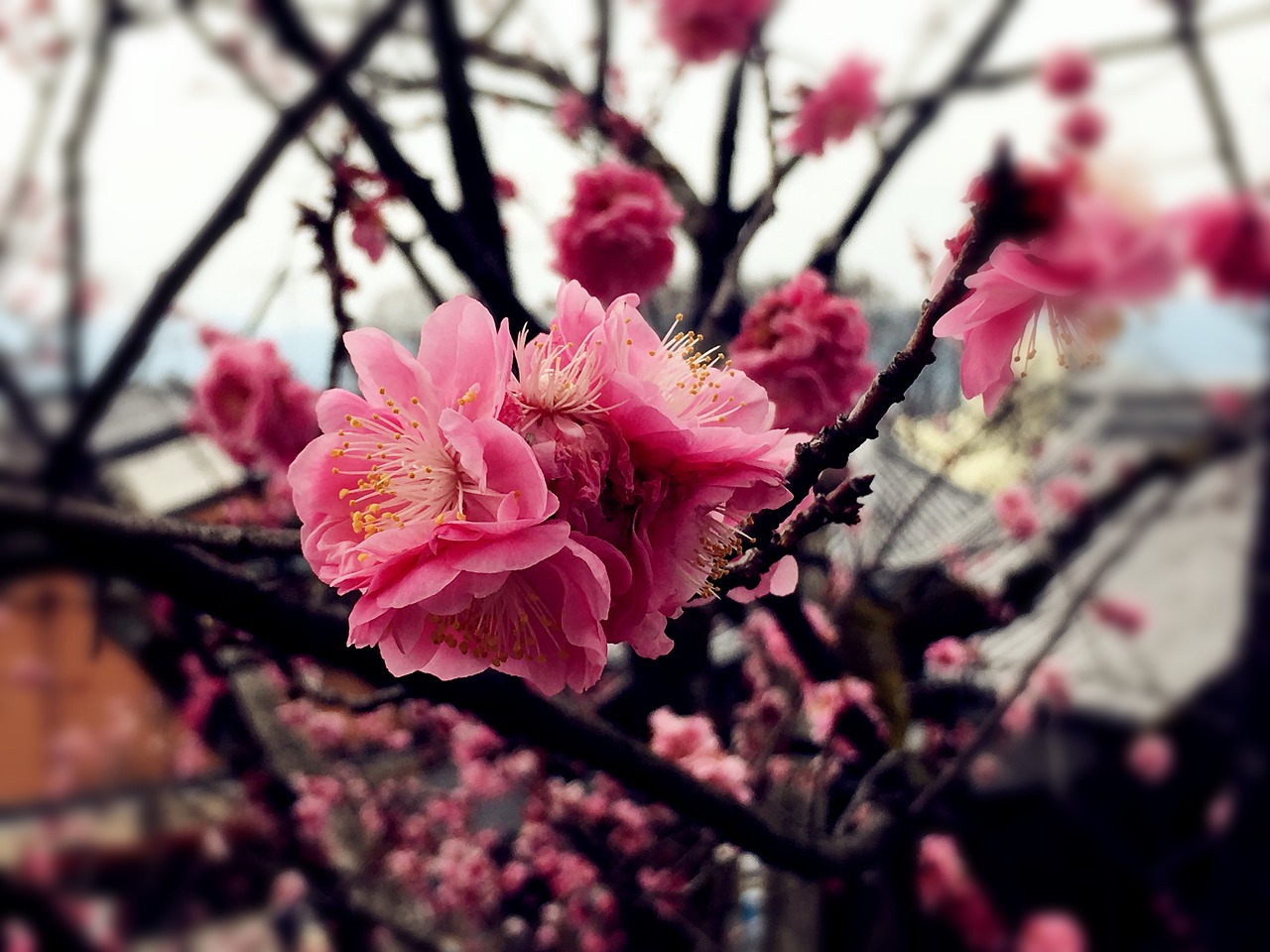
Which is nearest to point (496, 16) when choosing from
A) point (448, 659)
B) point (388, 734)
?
point (448, 659)

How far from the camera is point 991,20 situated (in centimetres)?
167

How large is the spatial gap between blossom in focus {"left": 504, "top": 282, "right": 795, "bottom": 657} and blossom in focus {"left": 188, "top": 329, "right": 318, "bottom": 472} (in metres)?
1.46

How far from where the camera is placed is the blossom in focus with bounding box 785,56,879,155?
7.07 ft

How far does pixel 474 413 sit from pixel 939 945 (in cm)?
571

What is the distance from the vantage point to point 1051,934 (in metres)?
4.82

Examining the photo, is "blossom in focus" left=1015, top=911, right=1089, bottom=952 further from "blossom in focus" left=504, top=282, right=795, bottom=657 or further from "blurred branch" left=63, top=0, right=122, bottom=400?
"blurred branch" left=63, top=0, right=122, bottom=400

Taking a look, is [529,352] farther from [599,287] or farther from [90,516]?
[599,287]

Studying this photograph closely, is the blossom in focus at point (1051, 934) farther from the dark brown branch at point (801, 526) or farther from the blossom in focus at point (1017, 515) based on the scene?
the dark brown branch at point (801, 526)

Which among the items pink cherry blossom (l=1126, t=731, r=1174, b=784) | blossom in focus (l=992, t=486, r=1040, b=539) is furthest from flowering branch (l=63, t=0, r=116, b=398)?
pink cherry blossom (l=1126, t=731, r=1174, b=784)

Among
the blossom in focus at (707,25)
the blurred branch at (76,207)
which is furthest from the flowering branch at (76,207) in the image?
the blossom in focus at (707,25)

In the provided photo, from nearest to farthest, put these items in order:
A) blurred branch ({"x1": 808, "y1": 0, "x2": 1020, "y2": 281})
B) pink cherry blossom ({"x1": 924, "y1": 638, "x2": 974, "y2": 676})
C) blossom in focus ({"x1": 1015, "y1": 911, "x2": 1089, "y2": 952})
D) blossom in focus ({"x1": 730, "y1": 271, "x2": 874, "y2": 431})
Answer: blossom in focus ({"x1": 730, "y1": 271, "x2": 874, "y2": 431}) → blurred branch ({"x1": 808, "y1": 0, "x2": 1020, "y2": 281}) → pink cherry blossom ({"x1": 924, "y1": 638, "x2": 974, "y2": 676}) → blossom in focus ({"x1": 1015, "y1": 911, "x2": 1089, "y2": 952})

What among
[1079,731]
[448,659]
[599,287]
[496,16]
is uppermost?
[496,16]

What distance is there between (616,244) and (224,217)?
2.31 feet

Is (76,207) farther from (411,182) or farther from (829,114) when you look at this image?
(829,114)
